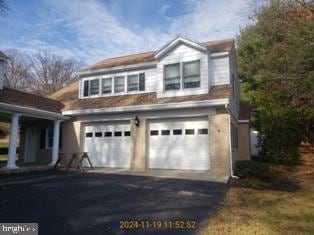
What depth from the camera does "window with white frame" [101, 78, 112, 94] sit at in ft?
55.7

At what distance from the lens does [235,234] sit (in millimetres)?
5191

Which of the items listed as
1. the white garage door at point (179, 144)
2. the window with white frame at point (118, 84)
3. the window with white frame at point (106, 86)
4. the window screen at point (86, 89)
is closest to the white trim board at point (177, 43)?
the window with white frame at point (118, 84)

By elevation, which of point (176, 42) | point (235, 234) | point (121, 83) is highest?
point (176, 42)

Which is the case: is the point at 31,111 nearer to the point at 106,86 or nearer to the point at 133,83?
the point at 106,86

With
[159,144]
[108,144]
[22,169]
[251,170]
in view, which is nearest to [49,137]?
[22,169]

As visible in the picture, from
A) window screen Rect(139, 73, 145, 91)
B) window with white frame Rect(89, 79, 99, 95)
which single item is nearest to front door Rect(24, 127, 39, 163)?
window with white frame Rect(89, 79, 99, 95)

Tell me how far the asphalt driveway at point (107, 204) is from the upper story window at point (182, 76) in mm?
5412

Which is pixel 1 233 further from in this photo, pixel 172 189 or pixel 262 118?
pixel 262 118

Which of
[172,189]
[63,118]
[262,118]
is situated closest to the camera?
[172,189]

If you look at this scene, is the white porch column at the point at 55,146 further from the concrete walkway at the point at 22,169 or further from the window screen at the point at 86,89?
the window screen at the point at 86,89

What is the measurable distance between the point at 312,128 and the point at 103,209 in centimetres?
1912

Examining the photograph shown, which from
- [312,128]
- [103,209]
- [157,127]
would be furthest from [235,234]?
[312,128]

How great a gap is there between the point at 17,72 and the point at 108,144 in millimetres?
29218

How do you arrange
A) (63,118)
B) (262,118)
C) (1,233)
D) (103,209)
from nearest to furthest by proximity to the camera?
(1,233)
(103,209)
(63,118)
(262,118)
